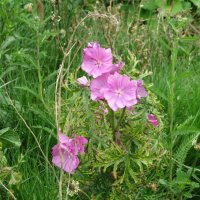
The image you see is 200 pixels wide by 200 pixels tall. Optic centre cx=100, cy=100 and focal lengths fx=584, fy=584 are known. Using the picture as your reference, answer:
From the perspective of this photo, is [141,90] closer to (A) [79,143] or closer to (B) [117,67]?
(B) [117,67]

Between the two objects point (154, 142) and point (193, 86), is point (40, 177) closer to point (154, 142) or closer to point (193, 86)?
point (154, 142)

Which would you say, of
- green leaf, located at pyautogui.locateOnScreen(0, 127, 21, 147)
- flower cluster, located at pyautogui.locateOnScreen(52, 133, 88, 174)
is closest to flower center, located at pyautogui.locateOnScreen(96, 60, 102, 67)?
flower cluster, located at pyautogui.locateOnScreen(52, 133, 88, 174)

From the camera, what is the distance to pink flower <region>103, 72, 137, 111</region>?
5.80 feet

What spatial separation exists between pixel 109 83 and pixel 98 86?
0.12 feet

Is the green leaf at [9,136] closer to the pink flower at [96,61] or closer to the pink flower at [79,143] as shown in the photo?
the pink flower at [79,143]

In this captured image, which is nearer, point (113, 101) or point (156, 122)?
point (113, 101)

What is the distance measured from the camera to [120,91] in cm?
178

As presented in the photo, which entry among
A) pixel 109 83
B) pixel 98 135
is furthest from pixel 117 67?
pixel 98 135

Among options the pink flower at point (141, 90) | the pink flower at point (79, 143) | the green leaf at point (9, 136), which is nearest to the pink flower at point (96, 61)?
the pink flower at point (141, 90)

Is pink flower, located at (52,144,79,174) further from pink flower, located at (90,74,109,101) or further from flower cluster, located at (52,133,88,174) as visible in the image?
pink flower, located at (90,74,109,101)

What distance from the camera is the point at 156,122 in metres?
1.98

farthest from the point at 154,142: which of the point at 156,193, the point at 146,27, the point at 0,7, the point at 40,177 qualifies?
the point at 146,27

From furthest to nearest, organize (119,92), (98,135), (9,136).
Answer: (9,136) < (98,135) < (119,92)

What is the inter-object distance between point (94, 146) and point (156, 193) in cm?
43
